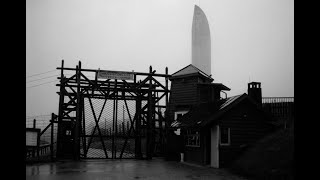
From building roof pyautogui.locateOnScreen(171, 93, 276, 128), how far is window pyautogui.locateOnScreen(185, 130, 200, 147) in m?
0.85

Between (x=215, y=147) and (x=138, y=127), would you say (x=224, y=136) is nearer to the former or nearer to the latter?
(x=215, y=147)

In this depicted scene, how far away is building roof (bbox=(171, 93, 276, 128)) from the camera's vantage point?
63.9 feet

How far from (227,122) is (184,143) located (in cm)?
578

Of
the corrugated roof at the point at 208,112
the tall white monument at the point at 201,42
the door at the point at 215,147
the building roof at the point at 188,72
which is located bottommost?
the door at the point at 215,147

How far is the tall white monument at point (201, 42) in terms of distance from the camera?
3105 inches

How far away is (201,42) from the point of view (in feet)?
265

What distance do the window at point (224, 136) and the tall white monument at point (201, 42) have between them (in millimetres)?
57597

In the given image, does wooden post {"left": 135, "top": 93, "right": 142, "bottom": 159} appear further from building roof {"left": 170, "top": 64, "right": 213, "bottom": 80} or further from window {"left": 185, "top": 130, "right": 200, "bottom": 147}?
building roof {"left": 170, "top": 64, "right": 213, "bottom": 80}

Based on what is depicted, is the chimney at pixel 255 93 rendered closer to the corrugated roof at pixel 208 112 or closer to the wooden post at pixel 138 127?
the corrugated roof at pixel 208 112

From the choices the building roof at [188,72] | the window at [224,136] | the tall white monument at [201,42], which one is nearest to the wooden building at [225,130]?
the window at [224,136]

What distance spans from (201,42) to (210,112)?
60.6 m

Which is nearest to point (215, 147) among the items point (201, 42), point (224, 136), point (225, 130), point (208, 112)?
point (224, 136)
